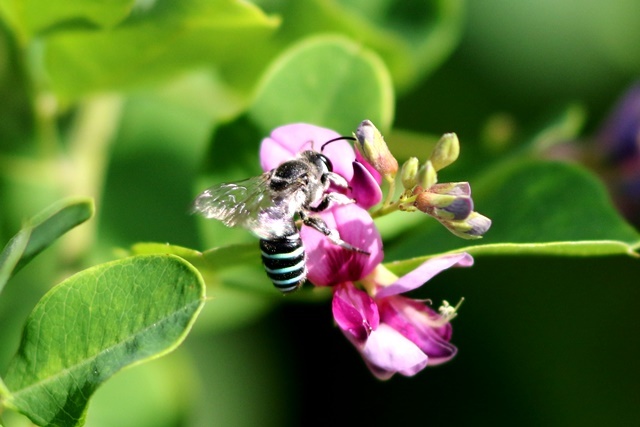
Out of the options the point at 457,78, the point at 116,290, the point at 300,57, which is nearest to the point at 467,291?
the point at 457,78

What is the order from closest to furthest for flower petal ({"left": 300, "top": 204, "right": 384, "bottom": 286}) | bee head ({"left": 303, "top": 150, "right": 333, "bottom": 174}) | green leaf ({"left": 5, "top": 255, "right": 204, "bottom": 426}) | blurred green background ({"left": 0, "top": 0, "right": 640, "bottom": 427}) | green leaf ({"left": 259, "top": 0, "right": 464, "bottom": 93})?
green leaf ({"left": 5, "top": 255, "right": 204, "bottom": 426}) → flower petal ({"left": 300, "top": 204, "right": 384, "bottom": 286}) → bee head ({"left": 303, "top": 150, "right": 333, "bottom": 174}) → blurred green background ({"left": 0, "top": 0, "right": 640, "bottom": 427}) → green leaf ({"left": 259, "top": 0, "right": 464, "bottom": 93})

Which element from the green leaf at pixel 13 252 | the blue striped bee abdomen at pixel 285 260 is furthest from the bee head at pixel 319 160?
the green leaf at pixel 13 252

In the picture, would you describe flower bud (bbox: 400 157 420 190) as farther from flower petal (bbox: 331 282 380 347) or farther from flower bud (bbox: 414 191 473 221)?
flower petal (bbox: 331 282 380 347)

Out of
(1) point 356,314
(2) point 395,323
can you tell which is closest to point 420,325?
(2) point 395,323

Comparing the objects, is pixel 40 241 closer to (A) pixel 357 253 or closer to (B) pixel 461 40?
(A) pixel 357 253

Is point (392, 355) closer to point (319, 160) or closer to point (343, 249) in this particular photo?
point (343, 249)

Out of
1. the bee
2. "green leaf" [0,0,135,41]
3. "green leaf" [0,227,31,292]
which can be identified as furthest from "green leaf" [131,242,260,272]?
"green leaf" [0,0,135,41]
